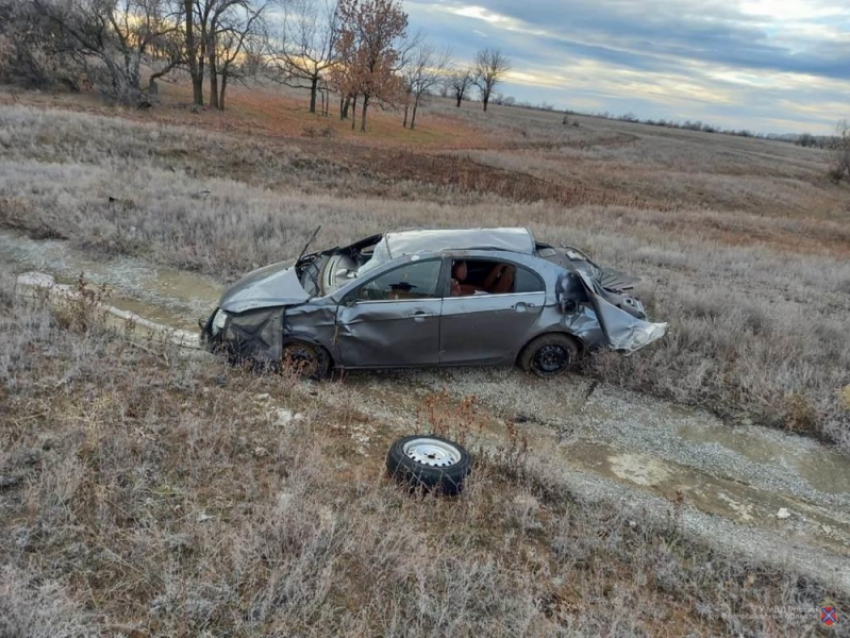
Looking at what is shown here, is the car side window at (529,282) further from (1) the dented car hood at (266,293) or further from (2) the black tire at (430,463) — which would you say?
(1) the dented car hood at (266,293)

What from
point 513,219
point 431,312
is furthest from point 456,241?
point 513,219

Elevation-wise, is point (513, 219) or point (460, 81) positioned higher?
point (460, 81)

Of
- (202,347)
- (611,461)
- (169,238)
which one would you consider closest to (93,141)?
(169,238)

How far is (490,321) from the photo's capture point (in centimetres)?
608

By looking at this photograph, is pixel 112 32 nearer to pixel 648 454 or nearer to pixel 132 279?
pixel 132 279

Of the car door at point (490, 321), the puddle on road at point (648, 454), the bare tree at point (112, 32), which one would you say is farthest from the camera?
the bare tree at point (112, 32)

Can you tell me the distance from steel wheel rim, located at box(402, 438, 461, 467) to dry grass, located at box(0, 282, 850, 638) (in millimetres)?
245

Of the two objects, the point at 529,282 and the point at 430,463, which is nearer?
the point at 430,463

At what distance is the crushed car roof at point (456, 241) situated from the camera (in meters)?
6.18

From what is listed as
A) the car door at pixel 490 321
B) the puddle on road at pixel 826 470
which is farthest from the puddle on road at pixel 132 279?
the puddle on road at pixel 826 470

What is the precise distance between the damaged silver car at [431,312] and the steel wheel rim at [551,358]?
0.01 meters

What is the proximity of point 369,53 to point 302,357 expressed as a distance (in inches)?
1733

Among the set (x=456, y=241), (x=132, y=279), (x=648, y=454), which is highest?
(x=456, y=241)

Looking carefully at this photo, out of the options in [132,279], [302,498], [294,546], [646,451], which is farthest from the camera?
[132,279]
